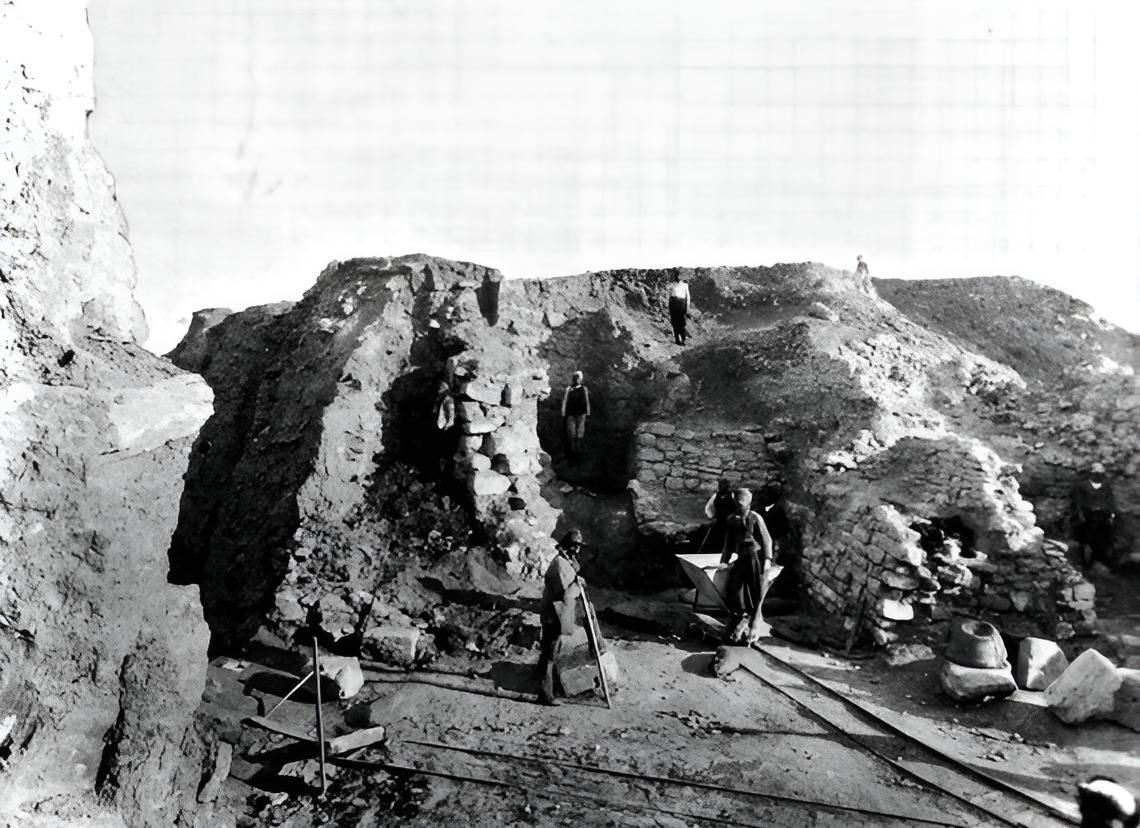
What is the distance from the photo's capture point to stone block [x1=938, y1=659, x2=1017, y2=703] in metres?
6.79

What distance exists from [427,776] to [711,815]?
220 centimetres

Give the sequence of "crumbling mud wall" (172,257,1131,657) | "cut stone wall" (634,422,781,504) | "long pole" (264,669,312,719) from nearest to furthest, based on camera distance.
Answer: "long pole" (264,669,312,719) → "crumbling mud wall" (172,257,1131,657) → "cut stone wall" (634,422,781,504)

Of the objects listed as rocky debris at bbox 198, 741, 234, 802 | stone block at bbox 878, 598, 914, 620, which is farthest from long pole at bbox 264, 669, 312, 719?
stone block at bbox 878, 598, 914, 620

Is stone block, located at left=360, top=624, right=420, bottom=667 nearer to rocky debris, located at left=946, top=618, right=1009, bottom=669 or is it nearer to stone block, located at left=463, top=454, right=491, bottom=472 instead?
stone block, located at left=463, top=454, right=491, bottom=472

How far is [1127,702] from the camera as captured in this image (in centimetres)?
631

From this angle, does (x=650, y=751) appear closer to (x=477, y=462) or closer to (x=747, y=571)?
(x=747, y=571)

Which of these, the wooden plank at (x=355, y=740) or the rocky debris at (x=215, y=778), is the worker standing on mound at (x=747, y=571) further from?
the rocky debris at (x=215, y=778)

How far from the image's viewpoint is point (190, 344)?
14367 millimetres

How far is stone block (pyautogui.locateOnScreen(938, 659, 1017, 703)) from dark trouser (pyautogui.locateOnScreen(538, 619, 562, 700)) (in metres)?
3.83

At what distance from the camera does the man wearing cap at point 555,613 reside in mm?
6793

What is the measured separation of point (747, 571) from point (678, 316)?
24.5ft

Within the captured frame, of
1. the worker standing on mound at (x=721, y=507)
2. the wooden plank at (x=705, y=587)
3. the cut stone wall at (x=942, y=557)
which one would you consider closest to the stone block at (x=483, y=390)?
the worker standing on mound at (x=721, y=507)

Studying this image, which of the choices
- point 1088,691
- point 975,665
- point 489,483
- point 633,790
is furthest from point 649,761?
point 489,483

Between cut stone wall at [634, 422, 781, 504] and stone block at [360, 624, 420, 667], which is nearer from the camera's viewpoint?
stone block at [360, 624, 420, 667]
